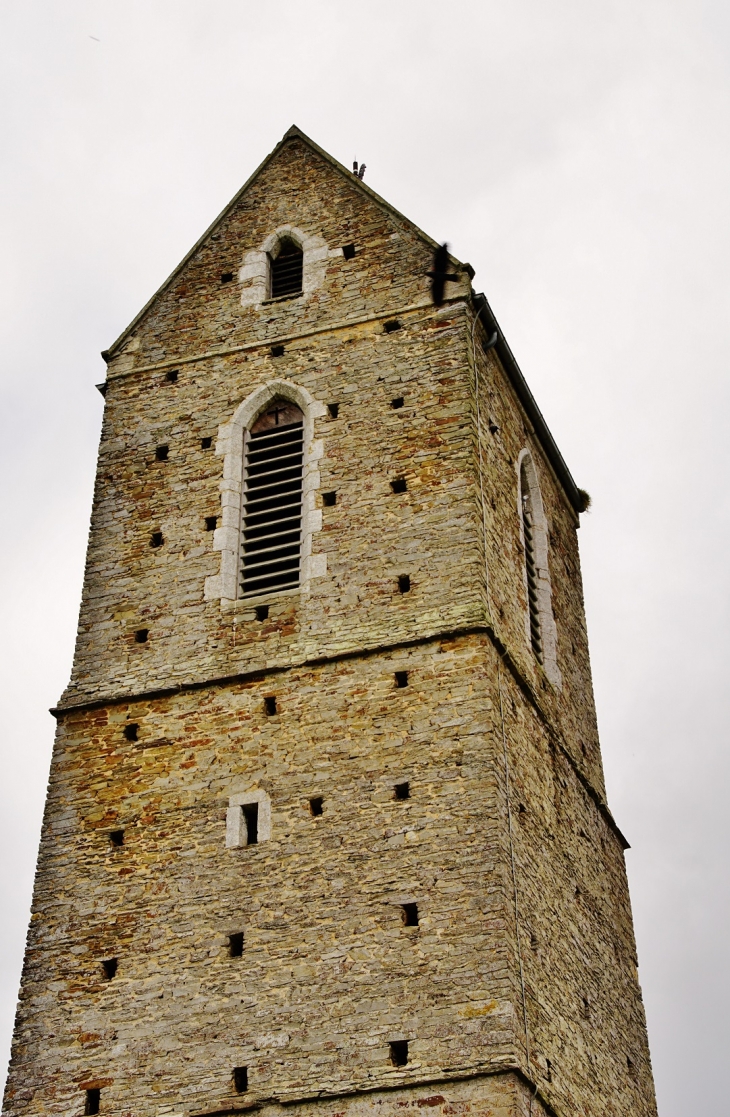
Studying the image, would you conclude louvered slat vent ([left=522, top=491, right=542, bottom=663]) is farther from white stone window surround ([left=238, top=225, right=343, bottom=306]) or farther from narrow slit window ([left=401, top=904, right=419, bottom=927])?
narrow slit window ([left=401, top=904, right=419, bottom=927])

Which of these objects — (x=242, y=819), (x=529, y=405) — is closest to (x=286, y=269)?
(x=529, y=405)

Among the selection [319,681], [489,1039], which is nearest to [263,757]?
[319,681]

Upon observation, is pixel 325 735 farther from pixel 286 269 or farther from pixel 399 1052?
pixel 286 269

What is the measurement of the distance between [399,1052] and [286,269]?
37.2 ft

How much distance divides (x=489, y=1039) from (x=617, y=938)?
5.81 m

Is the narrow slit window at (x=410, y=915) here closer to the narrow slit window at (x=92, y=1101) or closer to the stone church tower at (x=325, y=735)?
the stone church tower at (x=325, y=735)

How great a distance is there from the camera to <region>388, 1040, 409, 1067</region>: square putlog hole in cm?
1722

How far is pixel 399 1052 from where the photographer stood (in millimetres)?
17297

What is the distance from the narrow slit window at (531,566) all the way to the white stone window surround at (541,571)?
4 centimetres

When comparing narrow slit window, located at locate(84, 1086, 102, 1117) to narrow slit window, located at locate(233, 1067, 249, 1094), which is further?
narrow slit window, located at locate(84, 1086, 102, 1117)

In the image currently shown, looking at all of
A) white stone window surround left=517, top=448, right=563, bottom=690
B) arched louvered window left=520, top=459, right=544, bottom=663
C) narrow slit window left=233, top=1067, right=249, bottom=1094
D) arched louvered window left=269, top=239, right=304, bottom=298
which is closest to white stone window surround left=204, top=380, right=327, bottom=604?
arched louvered window left=269, top=239, right=304, bottom=298

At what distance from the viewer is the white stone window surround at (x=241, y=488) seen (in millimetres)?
21375

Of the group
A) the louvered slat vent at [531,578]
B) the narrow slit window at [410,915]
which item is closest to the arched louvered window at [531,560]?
the louvered slat vent at [531,578]

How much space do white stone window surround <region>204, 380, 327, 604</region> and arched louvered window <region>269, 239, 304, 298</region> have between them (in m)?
1.91
